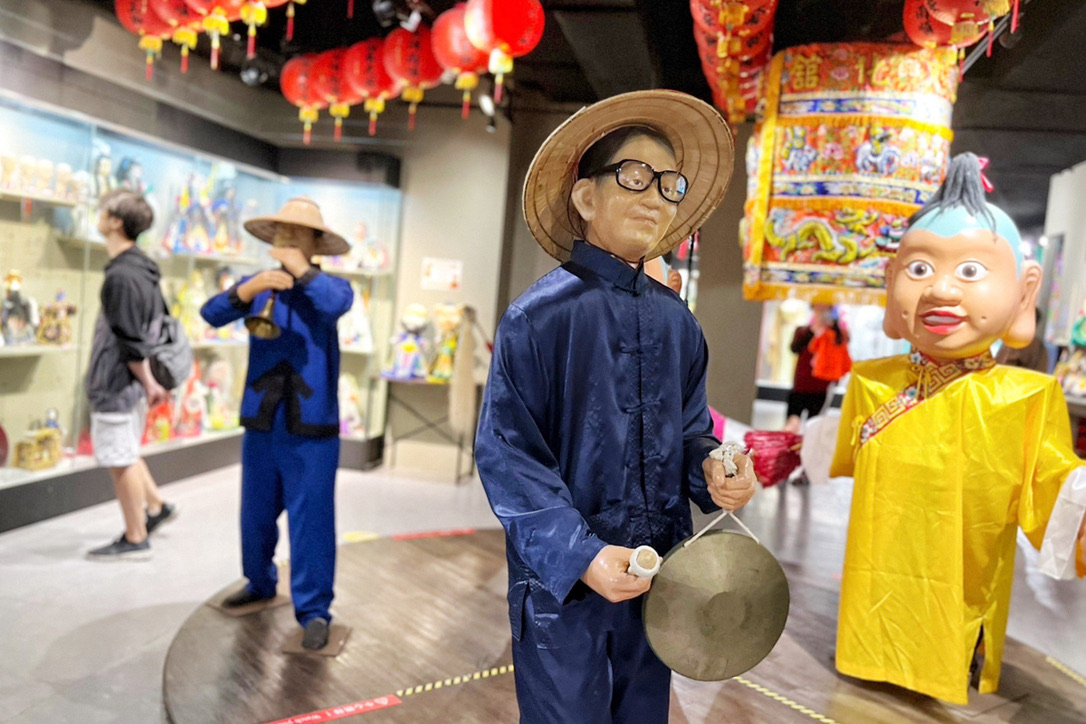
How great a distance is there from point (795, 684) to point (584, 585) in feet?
5.51

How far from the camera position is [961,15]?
2.74 meters

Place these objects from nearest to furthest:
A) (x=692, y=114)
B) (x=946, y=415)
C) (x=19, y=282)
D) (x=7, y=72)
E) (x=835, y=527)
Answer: (x=692, y=114)
(x=946, y=415)
(x=7, y=72)
(x=19, y=282)
(x=835, y=527)

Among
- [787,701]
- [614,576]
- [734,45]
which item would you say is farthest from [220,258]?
[614,576]

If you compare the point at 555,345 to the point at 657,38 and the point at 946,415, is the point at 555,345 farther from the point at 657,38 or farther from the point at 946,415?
the point at 657,38

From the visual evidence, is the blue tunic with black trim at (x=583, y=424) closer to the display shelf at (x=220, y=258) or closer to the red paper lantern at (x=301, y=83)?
the red paper lantern at (x=301, y=83)

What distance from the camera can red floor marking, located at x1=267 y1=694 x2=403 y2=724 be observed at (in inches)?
94.6

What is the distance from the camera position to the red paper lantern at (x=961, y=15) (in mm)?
2707

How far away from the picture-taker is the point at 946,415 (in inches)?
103

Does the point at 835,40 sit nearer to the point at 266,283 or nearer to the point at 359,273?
the point at 266,283

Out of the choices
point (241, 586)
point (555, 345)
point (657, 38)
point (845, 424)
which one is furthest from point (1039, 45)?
point (241, 586)

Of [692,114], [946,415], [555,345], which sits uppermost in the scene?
[692,114]

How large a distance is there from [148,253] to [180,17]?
193 centimetres

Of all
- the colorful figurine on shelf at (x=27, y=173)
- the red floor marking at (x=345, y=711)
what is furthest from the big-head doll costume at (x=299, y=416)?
the colorful figurine on shelf at (x=27, y=173)

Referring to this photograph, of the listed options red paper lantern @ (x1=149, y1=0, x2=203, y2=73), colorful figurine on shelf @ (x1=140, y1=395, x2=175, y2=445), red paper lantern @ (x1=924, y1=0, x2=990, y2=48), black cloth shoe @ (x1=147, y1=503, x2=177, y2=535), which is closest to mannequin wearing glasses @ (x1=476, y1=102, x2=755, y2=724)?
red paper lantern @ (x1=924, y1=0, x2=990, y2=48)
